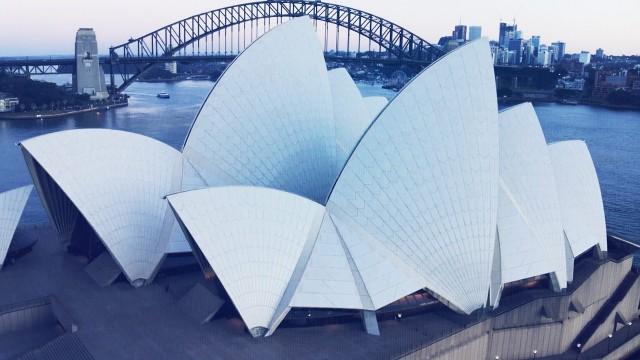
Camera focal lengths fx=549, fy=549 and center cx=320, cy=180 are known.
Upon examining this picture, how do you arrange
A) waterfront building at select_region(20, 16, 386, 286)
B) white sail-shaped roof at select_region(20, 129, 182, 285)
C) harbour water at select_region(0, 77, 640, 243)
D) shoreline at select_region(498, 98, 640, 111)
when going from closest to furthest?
white sail-shaped roof at select_region(20, 129, 182, 285) → waterfront building at select_region(20, 16, 386, 286) → harbour water at select_region(0, 77, 640, 243) → shoreline at select_region(498, 98, 640, 111)

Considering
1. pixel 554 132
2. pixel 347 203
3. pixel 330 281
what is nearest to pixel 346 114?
pixel 347 203

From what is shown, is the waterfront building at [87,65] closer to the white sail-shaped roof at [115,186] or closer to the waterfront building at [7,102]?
the waterfront building at [7,102]

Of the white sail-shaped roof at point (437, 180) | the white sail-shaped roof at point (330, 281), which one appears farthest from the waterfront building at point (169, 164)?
the white sail-shaped roof at point (330, 281)

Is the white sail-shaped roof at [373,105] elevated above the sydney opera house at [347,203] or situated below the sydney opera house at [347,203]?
above

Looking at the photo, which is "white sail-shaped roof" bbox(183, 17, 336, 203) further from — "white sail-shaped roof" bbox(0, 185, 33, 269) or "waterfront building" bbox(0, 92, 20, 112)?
"waterfront building" bbox(0, 92, 20, 112)

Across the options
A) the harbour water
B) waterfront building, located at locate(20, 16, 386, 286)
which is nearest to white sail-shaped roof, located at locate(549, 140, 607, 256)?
waterfront building, located at locate(20, 16, 386, 286)

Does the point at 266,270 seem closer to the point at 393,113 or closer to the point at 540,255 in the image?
the point at 393,113
